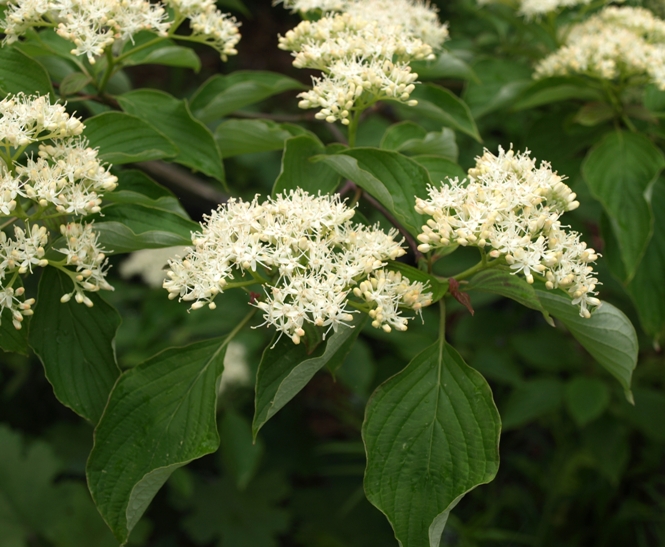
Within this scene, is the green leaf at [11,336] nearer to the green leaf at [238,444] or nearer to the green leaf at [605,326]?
the green leaf at [605,326]

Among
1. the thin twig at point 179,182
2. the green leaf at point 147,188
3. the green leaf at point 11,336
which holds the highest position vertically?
the green leaf at point 147,188

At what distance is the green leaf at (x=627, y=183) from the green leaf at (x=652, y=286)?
0.15 meters

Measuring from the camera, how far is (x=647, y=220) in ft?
4.99

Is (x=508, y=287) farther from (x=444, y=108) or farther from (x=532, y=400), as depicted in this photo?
(x=532, y=400)

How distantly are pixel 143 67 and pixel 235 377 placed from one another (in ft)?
9.84

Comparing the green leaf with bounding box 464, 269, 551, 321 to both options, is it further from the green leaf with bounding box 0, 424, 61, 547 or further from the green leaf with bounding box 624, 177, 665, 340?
the green leaf with bounding box 0, 424, 61, 547

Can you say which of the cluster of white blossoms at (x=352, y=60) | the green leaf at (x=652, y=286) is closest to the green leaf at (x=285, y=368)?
the cluster of white blossoms at (x=352, y=60)

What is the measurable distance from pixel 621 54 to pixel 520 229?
0.89 meters

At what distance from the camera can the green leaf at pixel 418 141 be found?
142cm

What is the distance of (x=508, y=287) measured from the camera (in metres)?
1.04

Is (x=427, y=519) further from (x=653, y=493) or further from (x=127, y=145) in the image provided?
(x=653, y=493)

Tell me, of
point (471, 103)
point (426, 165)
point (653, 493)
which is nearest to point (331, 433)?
point (653, 493)

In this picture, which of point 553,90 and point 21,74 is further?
point 553,90

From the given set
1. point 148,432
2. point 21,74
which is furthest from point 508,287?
point 21,74
